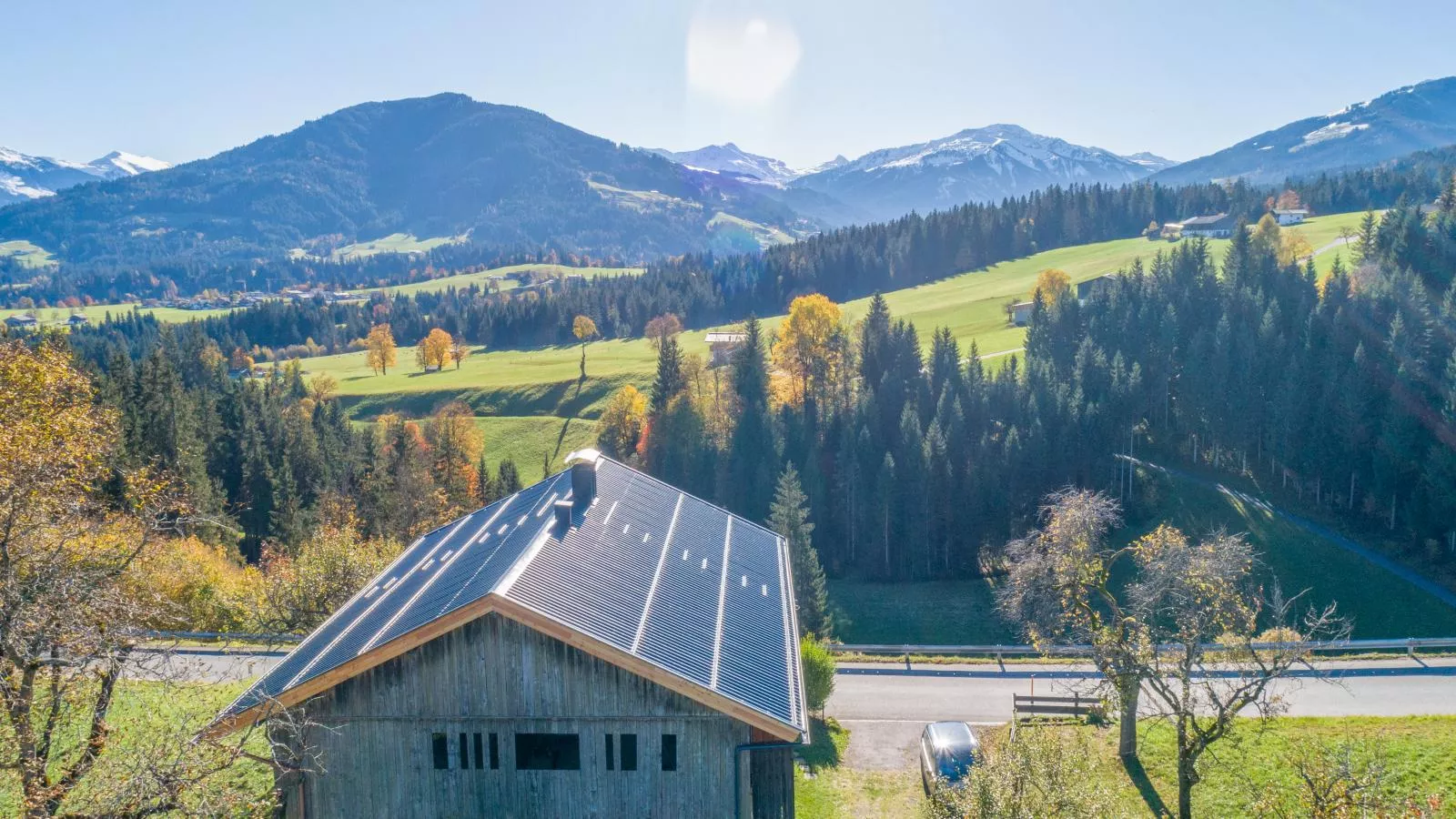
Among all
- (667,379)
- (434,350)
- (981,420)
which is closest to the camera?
(981,420)

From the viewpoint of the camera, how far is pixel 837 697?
122ft

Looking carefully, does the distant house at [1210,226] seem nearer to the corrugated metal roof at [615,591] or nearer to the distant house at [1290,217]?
the distant house at [1290,217]

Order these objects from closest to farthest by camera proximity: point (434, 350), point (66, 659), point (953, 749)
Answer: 1. point (66, 659)
2. point (953, 749)
3. point (434, 350)

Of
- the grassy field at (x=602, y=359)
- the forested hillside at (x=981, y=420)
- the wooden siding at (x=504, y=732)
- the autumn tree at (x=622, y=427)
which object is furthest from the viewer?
the grassy field at (x=602, y=359)

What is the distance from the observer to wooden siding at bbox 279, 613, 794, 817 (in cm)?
2175

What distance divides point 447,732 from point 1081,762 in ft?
49.8

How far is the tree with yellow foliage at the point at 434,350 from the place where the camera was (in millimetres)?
146375

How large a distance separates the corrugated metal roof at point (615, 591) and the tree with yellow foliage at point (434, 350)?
11786cm

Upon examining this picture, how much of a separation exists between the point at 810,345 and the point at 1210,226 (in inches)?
5390

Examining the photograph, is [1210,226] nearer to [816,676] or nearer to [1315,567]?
[1315,567]

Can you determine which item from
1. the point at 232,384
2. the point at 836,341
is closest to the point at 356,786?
the point at 836,341

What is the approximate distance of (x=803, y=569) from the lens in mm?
55906

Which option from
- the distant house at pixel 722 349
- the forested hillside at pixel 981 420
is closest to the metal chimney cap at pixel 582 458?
the forested hillside at pixel 981 420

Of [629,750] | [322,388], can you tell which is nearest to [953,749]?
[629,750]
